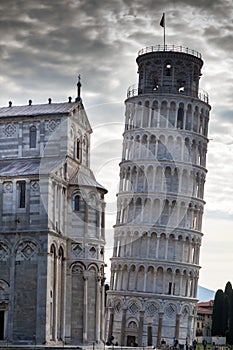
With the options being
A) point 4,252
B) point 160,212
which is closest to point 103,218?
point 4,252

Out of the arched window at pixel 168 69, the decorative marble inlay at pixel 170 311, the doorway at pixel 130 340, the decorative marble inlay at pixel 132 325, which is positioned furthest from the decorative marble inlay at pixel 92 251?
the arched window at pixel 168 69

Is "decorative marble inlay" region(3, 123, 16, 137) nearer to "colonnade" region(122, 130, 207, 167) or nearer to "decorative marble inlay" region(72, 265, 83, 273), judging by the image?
"decorative marble inlay" region(72, 265, 83, 273)

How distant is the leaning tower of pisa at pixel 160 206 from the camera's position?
88500mm

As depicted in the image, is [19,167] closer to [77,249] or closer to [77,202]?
[77,202]

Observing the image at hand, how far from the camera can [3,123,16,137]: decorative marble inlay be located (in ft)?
217

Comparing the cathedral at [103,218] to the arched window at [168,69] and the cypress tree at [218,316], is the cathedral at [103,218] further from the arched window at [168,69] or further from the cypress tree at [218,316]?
the cypress tree at [218,316]

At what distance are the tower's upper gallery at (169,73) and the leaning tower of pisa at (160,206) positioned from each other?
4.5 inches

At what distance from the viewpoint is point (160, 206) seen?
295 ft

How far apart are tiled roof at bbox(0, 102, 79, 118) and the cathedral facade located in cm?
8

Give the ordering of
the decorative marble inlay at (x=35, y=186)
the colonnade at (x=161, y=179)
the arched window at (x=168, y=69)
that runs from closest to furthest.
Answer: the decorative marble inlay at (x=35, y=186), the colonnade at (x=161, y=179), the arched window at (x=168, y=69)

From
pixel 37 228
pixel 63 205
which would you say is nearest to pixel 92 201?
pixel 63 205

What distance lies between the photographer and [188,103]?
92.3m

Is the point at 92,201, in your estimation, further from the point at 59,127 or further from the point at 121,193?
the point at 121,193

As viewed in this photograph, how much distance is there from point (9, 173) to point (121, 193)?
33724mm
